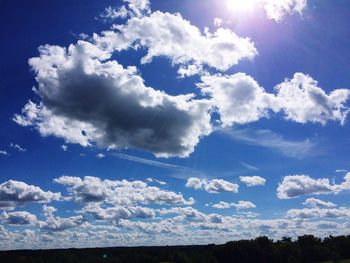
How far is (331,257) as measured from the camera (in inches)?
7185

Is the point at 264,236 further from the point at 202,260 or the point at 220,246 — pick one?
the point at 202,260

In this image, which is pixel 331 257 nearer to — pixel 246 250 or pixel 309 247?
pixel 309 247

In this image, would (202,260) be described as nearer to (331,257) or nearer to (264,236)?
(264,236)

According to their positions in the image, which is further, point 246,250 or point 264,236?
point 264,236

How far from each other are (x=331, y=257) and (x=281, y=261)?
81.7 feet

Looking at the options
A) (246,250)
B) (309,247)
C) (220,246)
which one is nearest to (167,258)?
(220,246)

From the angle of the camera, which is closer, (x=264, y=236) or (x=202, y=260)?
(x=202, y=260)

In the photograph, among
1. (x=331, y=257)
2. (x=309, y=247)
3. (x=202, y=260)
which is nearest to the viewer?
(x=202, y=260)

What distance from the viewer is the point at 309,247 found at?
19462cm

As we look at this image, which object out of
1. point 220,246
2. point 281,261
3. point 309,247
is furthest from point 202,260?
point 309,247

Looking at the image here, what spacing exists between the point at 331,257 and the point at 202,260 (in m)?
56.2

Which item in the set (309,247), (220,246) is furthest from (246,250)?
(309,247)

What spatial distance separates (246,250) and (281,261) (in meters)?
14.2

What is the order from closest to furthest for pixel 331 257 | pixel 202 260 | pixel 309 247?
pixel 202 260
pixel 331 257
pixel 309 247
